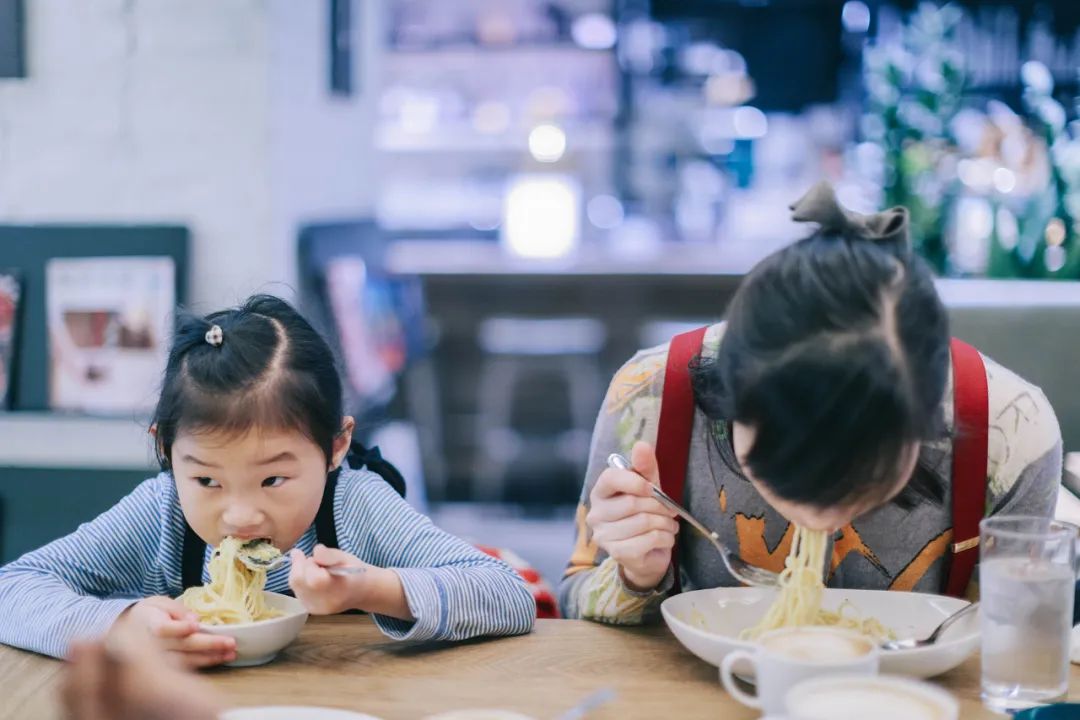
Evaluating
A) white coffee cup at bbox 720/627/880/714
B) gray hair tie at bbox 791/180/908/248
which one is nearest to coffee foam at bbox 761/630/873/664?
white coffee cup at bbox 720/627/880/714

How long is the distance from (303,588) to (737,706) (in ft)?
1.48

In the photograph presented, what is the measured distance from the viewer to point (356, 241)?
12.0 ft

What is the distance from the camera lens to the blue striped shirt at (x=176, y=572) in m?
1.37

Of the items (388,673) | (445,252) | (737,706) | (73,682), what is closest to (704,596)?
(737,706)

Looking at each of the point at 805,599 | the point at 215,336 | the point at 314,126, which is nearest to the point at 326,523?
the point at 215,336

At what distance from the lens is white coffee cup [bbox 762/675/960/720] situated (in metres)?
0.98

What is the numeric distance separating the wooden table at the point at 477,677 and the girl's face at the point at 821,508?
189 mm

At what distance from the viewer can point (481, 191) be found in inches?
277

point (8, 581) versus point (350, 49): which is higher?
point (350, 49)

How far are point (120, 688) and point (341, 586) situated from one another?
1.69 feet

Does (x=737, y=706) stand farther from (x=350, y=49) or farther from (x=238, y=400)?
(x=350, y=49)

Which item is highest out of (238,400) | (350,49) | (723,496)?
(350,49)

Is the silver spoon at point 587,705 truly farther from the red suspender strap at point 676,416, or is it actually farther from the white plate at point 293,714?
the red suspender strap at point 676,416

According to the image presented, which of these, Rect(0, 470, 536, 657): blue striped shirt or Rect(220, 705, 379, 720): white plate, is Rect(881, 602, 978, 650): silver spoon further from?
Rect(220, 705, 379, 720): white plate
